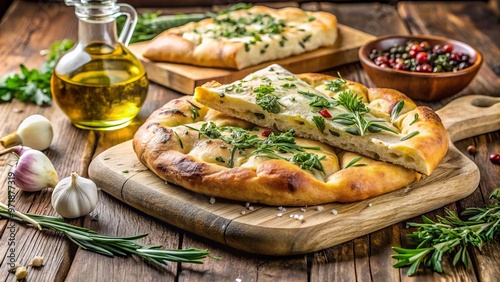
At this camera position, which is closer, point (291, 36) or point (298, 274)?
point (298, 274)

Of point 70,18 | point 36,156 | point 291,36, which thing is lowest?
point 70,18

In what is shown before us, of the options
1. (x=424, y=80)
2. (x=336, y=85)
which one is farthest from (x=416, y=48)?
(x=336, y=85)

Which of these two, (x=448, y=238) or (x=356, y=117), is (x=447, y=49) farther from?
(x=448, y=238)

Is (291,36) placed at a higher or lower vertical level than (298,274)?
lower

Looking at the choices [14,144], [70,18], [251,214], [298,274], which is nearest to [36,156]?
[14,144]

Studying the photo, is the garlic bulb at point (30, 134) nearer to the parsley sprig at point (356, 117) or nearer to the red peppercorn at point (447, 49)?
the parsley sprig at point (356, 117)

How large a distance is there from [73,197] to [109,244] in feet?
1.23

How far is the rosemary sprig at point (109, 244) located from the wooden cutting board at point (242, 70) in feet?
6.25

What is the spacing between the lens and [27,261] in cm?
326

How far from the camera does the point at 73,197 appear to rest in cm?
357

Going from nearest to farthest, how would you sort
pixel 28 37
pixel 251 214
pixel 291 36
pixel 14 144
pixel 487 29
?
1. pixel 251 214
2. pixel 14 144
3. pixel 291 36
4. pixel 28 37
5. pixel 487 29

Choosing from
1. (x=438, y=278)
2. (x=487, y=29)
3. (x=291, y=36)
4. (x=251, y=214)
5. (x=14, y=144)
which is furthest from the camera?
(x=487, y=29)

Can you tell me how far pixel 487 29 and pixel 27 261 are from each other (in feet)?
16.9

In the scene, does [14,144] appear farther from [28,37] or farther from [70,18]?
[70,18]
